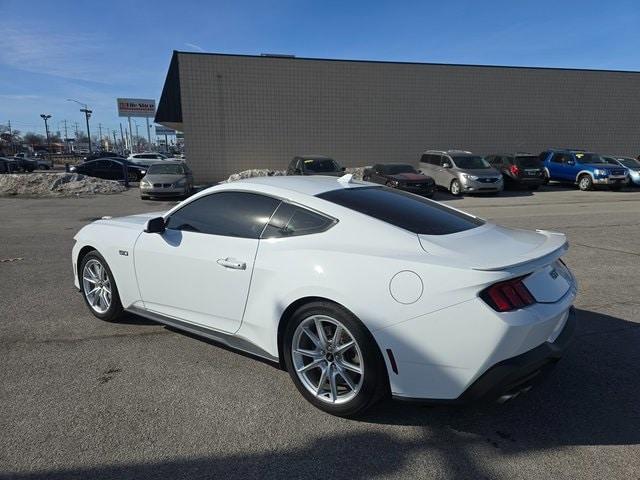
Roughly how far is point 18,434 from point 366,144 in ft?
84.2

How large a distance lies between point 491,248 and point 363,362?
1070 millimetres

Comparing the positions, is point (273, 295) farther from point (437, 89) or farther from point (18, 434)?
point (437, 89)

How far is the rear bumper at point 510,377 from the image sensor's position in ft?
Answer: 8.05

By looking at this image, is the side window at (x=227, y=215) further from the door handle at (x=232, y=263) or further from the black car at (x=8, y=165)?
the black car at (x=8, y=165)

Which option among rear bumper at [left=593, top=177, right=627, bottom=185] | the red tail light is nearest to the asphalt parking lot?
the red tail light

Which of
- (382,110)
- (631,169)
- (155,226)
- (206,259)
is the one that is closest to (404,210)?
(206,259)

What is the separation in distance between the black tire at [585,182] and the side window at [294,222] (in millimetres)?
21467

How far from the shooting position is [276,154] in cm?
2595

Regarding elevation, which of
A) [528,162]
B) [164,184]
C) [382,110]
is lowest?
[164,184]

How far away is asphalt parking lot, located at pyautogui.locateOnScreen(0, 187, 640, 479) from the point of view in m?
2.47

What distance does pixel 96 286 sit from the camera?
459 centimetres

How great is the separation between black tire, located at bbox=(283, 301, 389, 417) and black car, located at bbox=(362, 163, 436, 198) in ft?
46.0

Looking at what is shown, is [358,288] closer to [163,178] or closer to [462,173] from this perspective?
[163,178]

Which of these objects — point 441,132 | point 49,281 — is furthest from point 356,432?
point 441,132
